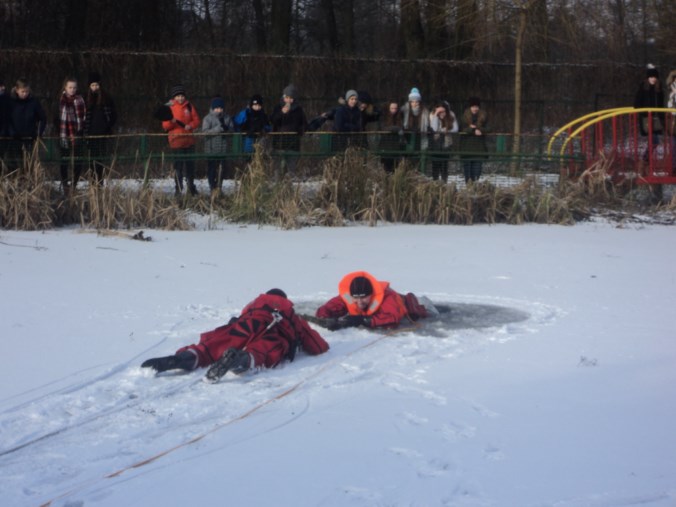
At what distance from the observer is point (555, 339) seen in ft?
26.6

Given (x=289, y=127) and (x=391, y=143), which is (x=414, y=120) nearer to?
(x=391, y=143)

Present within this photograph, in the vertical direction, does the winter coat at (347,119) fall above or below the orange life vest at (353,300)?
above

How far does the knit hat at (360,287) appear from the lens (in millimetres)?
8305

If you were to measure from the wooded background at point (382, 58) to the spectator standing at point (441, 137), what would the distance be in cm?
370

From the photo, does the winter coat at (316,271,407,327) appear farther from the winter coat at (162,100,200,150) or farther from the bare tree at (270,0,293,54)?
the bare tree at (270,0,293,54)

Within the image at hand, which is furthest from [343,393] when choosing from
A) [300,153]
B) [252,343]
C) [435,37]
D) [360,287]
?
[435,37]

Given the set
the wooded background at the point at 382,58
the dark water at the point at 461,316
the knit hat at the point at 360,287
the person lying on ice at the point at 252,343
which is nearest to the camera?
the person lying on ice at the point at 252,343

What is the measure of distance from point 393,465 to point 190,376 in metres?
2.04

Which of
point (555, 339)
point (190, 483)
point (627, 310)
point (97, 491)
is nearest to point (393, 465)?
point (190, 483)

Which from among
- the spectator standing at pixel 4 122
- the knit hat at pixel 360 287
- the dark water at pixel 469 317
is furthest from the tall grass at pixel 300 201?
the knit hat at pixel 360 287

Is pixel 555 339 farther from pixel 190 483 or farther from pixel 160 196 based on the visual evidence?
pixel 160 196

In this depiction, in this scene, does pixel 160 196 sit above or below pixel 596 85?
below

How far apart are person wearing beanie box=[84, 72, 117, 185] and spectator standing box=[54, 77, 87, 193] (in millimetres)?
143

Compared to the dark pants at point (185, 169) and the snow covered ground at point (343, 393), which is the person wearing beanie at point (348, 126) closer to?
the dark pants at point (185, 169)
